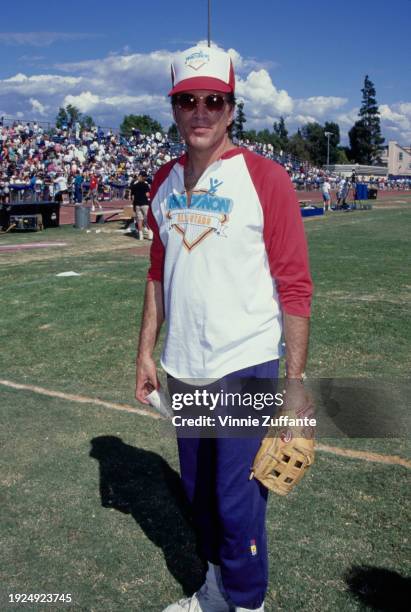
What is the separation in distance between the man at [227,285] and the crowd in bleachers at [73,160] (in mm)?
21947

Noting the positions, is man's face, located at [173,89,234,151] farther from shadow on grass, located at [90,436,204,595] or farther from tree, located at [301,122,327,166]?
tree, located at [301,122,327,166]

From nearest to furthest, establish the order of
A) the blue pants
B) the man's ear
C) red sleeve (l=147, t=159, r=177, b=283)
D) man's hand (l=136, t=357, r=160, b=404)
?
1. the blue pants
2. the man's ear
3. red sleeve (l=147, t=159, r=177, b=283)
4. man's hand (l=136, t=357, r=160, b=404)

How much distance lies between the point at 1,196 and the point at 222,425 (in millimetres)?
22883

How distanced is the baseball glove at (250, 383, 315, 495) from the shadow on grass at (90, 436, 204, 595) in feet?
3.21

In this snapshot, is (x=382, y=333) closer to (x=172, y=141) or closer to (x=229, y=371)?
(x=229, y=371)

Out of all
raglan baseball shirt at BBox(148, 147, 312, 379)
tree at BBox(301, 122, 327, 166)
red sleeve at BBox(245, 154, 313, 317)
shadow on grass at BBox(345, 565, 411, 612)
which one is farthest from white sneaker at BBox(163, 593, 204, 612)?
tree at BBox(301, 122, 327, 166)

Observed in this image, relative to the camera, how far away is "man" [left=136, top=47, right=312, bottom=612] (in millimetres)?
2195

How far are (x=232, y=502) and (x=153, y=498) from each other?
144 cm

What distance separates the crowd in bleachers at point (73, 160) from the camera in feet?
92.0

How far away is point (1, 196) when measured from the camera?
23219mm

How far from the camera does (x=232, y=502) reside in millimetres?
2264

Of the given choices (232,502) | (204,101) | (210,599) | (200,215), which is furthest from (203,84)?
(210,599)

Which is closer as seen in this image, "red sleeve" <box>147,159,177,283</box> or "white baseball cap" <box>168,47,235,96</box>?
"white baseball cap" <box>168,47,235,96</box>

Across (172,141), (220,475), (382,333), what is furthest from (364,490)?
(172,141)
